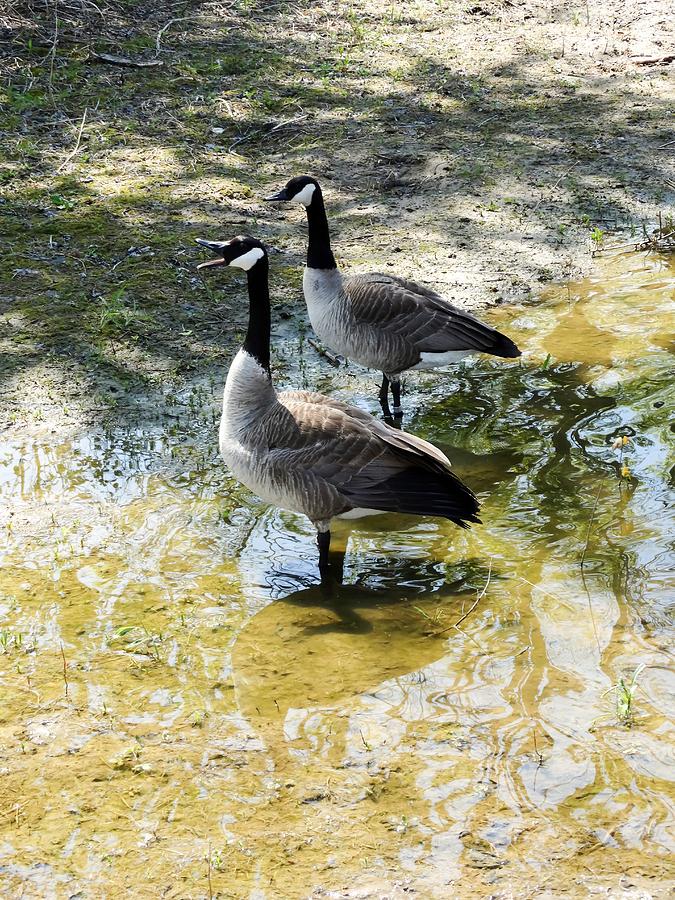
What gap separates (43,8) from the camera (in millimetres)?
12047

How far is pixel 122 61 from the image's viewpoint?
38.8 feet

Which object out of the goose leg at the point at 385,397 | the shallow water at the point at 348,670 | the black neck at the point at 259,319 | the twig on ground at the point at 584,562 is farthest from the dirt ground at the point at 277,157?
the twig on ground at the point at 584,562

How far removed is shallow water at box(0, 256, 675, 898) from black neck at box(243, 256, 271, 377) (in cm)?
101

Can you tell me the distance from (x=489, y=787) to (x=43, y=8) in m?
10.9

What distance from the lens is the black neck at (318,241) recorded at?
24.2 feet

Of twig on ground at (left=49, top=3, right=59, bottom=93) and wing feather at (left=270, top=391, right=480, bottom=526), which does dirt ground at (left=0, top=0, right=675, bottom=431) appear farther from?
wing feather at (left=270, top=391, right=480, bottom=526)

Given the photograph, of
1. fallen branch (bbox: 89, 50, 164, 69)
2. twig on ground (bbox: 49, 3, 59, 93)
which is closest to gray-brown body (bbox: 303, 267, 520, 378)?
twig on ground (bbox: 49, 3, 59, 93)

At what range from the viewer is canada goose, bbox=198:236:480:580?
18.2 ft

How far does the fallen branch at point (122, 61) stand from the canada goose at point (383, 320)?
5.29m

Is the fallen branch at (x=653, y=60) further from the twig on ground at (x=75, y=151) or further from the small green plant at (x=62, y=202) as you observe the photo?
the small green plant at (x=62, y=202)

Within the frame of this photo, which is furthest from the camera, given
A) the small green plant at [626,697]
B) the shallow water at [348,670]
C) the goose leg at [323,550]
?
the goose leg at [323,550]

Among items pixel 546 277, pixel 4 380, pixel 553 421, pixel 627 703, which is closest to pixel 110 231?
pixel 4 380

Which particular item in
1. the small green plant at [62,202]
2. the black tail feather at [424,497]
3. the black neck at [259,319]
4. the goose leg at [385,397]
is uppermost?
the black neck at [259,319]

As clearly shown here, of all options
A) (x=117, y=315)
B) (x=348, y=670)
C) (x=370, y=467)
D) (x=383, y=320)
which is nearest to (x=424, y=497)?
(x=370, y=467)
